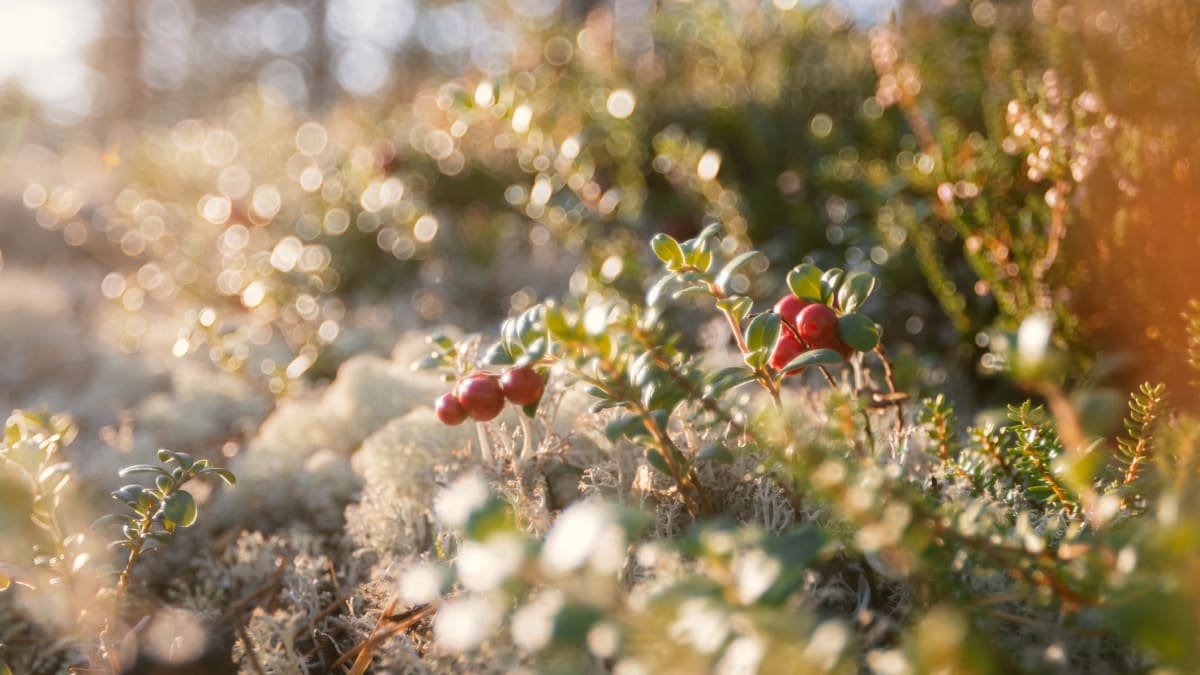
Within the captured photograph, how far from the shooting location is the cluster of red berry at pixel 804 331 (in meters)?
1.21

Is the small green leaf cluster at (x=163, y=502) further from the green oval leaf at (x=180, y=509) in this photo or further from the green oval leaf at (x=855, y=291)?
the green oval leaf at (x=855, y=291)

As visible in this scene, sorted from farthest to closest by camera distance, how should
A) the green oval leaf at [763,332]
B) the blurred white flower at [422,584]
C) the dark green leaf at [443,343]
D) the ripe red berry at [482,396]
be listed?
1. the dark green leaf at [443,343]
2. the ripe red berry at [482,396]
3. the green oval leaf at [763,332]
4. the blurred white flower at [422,584]

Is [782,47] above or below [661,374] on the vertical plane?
above

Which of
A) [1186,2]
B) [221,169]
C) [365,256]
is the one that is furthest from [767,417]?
[221,169]

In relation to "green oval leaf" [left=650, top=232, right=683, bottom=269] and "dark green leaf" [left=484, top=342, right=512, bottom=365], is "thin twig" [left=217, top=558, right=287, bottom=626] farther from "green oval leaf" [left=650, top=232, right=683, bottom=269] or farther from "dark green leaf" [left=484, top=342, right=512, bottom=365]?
"green oval leaf" [left=650, top=232, right=683, bottom=269]

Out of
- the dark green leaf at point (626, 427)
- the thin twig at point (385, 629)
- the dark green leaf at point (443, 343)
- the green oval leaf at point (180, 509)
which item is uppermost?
Answer: the dark green leaf at point (626, 427)

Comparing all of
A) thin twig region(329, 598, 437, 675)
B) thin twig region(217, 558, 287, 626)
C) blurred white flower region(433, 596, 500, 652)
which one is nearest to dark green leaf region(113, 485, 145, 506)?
thin twig region(217, 558, 287, 626)

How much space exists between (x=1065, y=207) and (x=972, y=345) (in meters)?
0.54

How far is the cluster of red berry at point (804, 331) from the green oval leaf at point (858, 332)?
1.0 inches

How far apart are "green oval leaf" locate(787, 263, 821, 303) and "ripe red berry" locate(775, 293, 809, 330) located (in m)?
0.04

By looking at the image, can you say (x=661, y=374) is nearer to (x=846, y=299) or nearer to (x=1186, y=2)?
(x=846, y=299)

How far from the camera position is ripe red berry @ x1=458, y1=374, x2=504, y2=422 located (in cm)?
132

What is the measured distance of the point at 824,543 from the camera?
32.3 inches

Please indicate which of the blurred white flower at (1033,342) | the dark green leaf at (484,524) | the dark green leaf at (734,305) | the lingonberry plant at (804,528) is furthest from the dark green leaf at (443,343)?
the blurred white flower at (1033,342)
